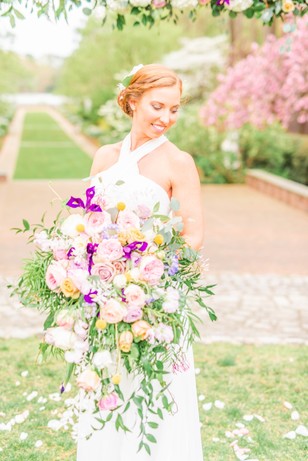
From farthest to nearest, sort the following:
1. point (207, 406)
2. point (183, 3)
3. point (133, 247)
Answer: point (207, 406), point (183, 3), point (133, 247)

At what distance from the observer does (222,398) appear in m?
4.93

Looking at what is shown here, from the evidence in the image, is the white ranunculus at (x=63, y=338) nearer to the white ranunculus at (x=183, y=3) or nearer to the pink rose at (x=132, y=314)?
the pink rose at (x=132, y=314)

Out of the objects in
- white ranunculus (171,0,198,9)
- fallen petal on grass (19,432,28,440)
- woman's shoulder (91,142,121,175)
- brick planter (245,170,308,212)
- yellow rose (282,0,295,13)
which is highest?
white ranunculus (171,0,198,9)

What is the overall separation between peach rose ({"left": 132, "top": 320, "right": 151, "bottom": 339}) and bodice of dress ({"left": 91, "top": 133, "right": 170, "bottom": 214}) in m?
0.51

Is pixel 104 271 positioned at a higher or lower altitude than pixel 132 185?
lower

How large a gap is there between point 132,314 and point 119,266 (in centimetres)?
20

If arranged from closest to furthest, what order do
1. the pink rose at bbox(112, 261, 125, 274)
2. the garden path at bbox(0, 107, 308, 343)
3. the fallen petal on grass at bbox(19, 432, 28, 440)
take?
the pink rose at bbox(112, 261, 125, 274)
the fallen petal on grass at bbox(19, 432, 28, 440)
the garden path at bbox(0, 107, 308, 343)

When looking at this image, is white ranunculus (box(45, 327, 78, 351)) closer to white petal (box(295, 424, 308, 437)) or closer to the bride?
the bride

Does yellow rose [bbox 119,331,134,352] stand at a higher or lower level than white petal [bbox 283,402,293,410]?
higher

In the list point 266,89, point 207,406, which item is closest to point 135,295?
point 207,406

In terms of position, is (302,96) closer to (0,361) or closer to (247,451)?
(0,361)

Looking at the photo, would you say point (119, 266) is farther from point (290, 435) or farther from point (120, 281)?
point (290, 435)

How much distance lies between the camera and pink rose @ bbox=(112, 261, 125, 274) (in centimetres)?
279

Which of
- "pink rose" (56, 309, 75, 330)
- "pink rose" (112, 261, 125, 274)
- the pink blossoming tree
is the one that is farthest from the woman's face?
the pink blossoming tree
